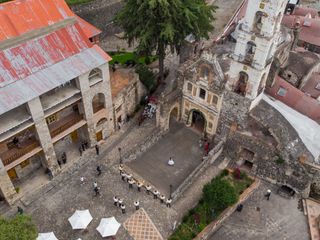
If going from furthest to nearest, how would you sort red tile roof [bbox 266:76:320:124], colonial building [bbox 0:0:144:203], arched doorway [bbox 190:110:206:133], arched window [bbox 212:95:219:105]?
arched doorway [bbox 190:110:206:133]
red tile roof [bbox 266:76:320:124]
arched window [bbox 212:95:219:105]
colonial building [bbox 0:0:144:203]

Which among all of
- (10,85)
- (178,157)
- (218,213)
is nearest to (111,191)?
(178,157)

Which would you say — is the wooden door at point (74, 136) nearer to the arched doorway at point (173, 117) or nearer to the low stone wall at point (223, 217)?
the arched doorway at point (173, 117)

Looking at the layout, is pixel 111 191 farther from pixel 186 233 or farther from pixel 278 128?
pixel 278 128

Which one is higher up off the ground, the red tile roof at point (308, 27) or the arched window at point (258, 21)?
the arched window at point (258, 21)

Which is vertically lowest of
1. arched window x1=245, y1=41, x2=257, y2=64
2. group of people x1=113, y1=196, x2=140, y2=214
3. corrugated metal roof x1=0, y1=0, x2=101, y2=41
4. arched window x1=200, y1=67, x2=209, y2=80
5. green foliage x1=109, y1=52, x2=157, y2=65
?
group of people x1=113, y1=196, x2=140, y2=214

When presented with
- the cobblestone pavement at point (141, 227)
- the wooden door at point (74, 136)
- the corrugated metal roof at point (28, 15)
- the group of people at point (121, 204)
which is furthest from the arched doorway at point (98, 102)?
the cobblestone pavement at point (141, 227)

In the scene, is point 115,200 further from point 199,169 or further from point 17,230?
point 17,230

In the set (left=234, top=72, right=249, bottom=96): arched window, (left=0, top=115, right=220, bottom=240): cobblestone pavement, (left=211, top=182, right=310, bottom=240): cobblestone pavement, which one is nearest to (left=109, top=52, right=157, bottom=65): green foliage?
(left=0, top=115, right=220, bottom=240): cobblestone pavement

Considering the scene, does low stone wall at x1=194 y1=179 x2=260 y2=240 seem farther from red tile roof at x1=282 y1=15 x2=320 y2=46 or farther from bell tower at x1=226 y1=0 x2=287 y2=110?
red tile roof at x1=282 y1=15 x2=320 y2=46
